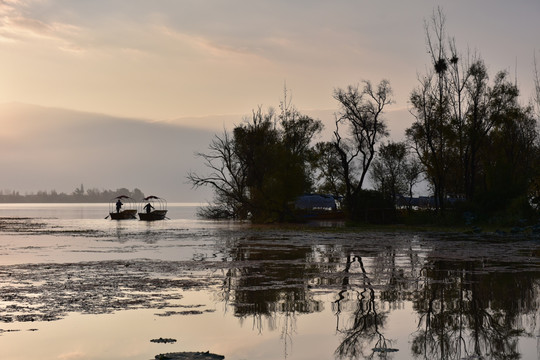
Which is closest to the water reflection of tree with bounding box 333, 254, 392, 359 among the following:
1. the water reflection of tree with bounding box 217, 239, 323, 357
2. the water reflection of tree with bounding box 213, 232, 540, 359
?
the water reflection of tree with bounding box 213, 232, 540, 359

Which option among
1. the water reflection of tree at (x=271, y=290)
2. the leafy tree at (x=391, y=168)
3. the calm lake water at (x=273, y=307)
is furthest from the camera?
the leafy tree at (x=391, y=168)

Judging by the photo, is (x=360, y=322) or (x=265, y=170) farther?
(x=265, y=170)

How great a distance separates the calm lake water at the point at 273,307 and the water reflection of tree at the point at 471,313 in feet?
0.10

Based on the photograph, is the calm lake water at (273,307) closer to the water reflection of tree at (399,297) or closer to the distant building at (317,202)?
the water reflection of tree at (399,297)

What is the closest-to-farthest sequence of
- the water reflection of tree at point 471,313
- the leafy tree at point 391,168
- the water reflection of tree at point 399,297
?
1. the water reflection of tree at point 471,313
2. the water reflection of tree at point 399,297
3. the leafy tree at point 391,168

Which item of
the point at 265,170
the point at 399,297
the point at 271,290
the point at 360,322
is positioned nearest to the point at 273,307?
the point at 360,322

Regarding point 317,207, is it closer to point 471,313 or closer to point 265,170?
point 265,170

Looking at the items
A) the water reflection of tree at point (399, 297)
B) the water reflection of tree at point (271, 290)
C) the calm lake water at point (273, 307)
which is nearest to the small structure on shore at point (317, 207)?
the water reflection of tree at point (271, 290)

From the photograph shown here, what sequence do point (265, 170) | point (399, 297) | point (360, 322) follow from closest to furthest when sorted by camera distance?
point (360, 322), point (399, 297), point (265, 170)

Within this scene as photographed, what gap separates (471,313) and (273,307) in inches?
140

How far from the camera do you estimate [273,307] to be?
43.7ft

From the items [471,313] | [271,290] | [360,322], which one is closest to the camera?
[360,322]

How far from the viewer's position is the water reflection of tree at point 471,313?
32.1 ft

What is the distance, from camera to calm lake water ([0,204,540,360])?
988cm
